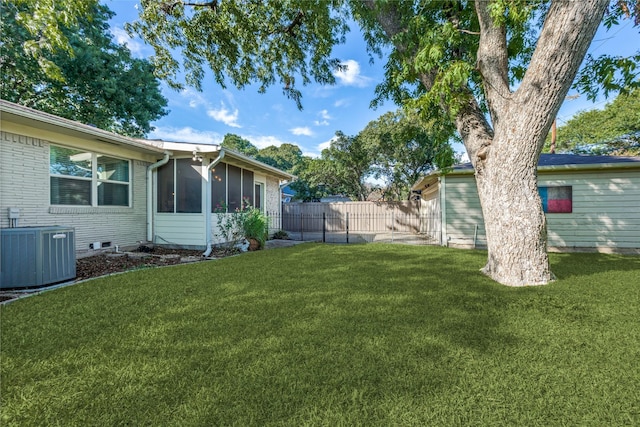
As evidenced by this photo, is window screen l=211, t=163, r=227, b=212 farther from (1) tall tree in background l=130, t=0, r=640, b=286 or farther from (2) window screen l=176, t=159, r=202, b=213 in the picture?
(1) tall tree in background l=130, t=0, r=640, b=286

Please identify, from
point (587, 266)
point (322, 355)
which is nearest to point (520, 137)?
point (587, 266)

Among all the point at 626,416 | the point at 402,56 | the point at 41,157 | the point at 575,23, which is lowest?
the point at 626,416

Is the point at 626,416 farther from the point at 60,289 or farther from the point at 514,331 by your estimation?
the point at 60,289

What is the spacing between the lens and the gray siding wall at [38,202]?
456 centimetres

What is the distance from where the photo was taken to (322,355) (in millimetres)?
1984

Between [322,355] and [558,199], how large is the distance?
9033mm

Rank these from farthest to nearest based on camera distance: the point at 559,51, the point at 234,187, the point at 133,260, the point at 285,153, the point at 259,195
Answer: the point at 285,153, the point at 259,195, the point at 234,187, the point at 133,260, the point at 559,51

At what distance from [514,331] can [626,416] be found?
3.28 feet

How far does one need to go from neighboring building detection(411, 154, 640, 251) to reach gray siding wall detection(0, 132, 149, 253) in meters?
9.29

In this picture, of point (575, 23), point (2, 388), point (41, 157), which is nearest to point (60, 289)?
point (2, 388)

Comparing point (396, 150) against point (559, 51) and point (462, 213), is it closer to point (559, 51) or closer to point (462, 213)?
point (462, 213)

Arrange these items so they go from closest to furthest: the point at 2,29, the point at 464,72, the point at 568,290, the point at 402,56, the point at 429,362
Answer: the point at 429,362
the point at 568,290
the point at 464,72
the point at 402,56
the point at 2,29

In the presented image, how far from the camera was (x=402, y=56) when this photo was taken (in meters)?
4.98

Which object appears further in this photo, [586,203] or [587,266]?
[586,203]
